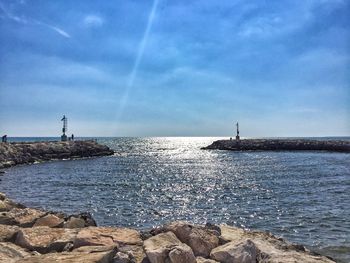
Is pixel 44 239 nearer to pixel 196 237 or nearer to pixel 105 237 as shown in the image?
pixel 105 237

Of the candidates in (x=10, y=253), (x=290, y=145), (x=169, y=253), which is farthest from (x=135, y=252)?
(x=290, y=145)

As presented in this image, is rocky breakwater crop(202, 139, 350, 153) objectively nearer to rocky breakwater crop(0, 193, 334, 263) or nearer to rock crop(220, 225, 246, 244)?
rock crop(220, 225, 246, 244)

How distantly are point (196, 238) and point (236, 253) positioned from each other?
118 centimetres

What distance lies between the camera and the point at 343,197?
23.3m

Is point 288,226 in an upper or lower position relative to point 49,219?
lower

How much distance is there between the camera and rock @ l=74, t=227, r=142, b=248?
8938 millimetres

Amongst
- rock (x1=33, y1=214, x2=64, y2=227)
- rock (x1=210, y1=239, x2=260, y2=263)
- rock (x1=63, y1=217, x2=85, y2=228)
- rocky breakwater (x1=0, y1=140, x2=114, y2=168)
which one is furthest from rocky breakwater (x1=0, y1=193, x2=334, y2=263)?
rocky breakwater (x1=0, y1=140, x2=114, y2=168)

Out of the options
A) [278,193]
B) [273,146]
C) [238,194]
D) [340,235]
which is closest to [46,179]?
[238,194]

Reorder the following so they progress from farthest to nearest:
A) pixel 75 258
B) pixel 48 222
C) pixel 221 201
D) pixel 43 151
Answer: pixel 43 151, pixel 221 201, pixel 48 222, pixel 75 258

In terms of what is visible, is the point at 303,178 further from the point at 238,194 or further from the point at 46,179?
the point at 46,179

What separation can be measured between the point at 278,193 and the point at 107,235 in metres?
19.1

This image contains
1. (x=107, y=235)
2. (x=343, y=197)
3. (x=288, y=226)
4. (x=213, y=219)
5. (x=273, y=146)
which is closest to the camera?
(x=107, y=235)

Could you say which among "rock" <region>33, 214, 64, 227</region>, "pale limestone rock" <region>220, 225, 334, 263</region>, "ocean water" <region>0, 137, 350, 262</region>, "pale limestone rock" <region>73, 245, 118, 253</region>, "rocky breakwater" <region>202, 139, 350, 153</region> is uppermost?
"rocky breakwater" <region>202, 139, 350, 153</region>

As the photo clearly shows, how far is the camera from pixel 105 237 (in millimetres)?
9438
